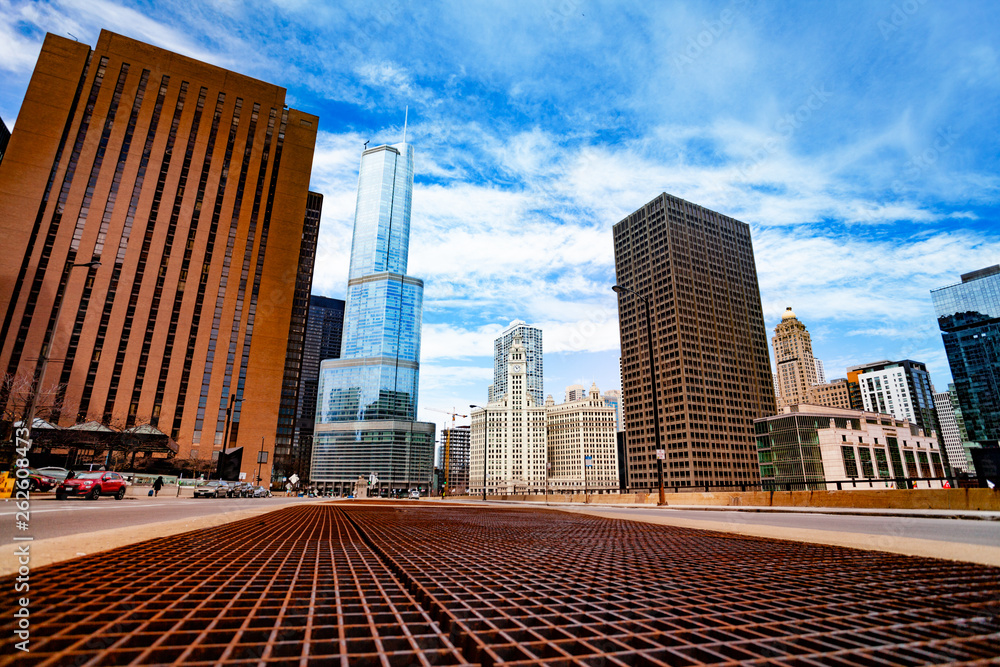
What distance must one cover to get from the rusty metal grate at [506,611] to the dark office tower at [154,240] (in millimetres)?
72656

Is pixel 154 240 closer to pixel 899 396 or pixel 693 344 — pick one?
pixel 693 344

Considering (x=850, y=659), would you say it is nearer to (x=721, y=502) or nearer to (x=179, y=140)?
(x=721, y=502)

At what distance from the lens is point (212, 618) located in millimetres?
2217

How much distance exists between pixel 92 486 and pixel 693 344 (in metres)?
161

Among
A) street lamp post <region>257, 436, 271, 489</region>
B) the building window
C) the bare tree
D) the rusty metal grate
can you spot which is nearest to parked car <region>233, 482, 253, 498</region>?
the bare tree

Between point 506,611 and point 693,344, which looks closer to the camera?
point 506,611

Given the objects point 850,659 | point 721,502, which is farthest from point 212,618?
point 721,502

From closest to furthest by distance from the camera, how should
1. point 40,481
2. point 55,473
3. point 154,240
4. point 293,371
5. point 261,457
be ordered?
point 40,481
point 55,473
point 154,240
point 261,457
point 293,371

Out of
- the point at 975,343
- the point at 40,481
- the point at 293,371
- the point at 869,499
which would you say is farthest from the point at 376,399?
the point at 975,343

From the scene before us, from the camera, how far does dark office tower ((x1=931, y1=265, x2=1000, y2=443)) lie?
11262 centimetres

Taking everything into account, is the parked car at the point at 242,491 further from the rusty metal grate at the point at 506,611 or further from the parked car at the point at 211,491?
the rusty metal grate at the point at 506,611

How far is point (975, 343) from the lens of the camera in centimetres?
11838

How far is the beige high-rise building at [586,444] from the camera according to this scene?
189 metres

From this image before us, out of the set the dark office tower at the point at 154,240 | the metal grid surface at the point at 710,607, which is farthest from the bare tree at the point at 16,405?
the metal grid surface at the point at 710,607
